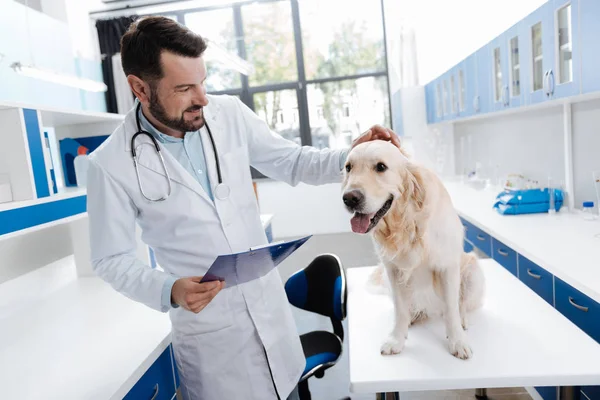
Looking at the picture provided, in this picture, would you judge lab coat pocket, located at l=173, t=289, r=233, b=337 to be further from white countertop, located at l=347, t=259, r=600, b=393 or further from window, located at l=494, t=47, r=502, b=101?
window, located at l=494, t=47, r=502, b=101

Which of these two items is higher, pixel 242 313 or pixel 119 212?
pixel 119 212

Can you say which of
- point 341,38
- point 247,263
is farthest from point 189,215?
point 341,38

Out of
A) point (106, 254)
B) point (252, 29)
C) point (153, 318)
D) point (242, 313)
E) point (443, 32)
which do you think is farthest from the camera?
point (252, 29)

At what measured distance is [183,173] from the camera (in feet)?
4.60

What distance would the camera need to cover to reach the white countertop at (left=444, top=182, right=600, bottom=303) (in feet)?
5.66

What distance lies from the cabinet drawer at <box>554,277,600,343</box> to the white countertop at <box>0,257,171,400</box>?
148 centimetres

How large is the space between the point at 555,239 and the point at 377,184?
148 cm

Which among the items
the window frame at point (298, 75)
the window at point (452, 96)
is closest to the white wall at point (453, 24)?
the window at point (452, 96)

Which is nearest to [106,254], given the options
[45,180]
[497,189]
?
[45,180]

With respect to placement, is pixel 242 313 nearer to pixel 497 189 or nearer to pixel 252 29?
pixel 497 189

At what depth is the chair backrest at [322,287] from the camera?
1.86 metres

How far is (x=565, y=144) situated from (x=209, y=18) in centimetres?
589

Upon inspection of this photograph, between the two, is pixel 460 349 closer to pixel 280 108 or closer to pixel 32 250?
pixel 32 250

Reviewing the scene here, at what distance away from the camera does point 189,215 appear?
4.52ft
